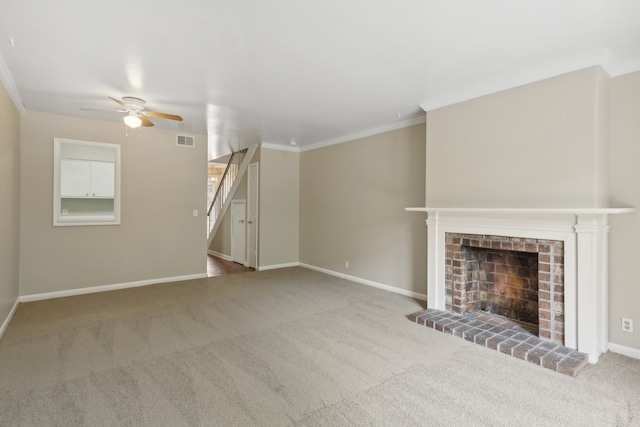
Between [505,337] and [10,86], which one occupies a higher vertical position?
[10,86]

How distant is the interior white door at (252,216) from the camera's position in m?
6.61

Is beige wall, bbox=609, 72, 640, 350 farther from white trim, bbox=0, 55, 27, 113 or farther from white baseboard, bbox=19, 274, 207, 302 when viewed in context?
white baseboard, bbox=19, 274, 207, 302

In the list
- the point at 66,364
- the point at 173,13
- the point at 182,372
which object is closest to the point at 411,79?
the point at 173,13

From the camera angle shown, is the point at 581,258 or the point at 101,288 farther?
the point at 101,288

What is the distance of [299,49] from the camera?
2.69m

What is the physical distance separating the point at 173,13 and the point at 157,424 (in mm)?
2580

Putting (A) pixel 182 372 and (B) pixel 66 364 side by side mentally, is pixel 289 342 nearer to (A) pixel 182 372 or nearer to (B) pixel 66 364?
(A) pixel 182 372

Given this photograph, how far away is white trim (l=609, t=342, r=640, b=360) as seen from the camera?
285 centimetres

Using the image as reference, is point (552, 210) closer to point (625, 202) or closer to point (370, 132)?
point (625, 202)

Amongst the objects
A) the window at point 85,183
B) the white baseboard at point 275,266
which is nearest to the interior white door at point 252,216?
the white baseboard at point 275,266

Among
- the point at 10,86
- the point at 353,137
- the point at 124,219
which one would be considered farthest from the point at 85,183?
the point at 353,137

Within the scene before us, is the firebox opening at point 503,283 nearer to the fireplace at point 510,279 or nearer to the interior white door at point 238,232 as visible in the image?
Result: the fireplace at point 510,279

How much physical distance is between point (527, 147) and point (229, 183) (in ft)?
21.9

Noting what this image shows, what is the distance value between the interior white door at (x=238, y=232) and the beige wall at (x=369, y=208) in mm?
1291
